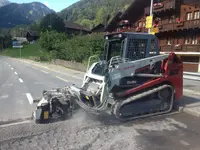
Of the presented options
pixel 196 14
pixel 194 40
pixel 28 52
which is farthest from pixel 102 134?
pixel 28 52

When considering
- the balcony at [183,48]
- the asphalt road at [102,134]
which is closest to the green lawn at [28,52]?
the balcony at [183,48]

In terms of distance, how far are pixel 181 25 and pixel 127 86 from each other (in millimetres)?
27055

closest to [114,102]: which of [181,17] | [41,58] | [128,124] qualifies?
[128,124]

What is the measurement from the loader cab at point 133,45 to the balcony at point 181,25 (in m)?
23.4

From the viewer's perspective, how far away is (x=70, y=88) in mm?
7309

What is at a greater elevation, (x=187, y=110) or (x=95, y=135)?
(x=187, y=110)

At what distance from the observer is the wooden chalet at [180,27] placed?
95.6ft

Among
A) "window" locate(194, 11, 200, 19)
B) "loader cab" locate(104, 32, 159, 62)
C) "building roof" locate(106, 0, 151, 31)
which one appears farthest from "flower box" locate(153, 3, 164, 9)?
"loader cab" locate(104, 32, 159, 62)

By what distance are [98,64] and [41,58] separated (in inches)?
2076

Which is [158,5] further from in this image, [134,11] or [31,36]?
[31,36]

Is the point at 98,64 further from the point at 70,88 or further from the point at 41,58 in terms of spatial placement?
the point at 41,58

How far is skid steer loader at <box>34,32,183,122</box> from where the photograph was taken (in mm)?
6336

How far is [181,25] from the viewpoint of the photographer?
30.4 metres

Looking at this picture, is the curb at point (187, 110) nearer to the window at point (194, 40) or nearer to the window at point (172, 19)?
the window at point (194, 40)
